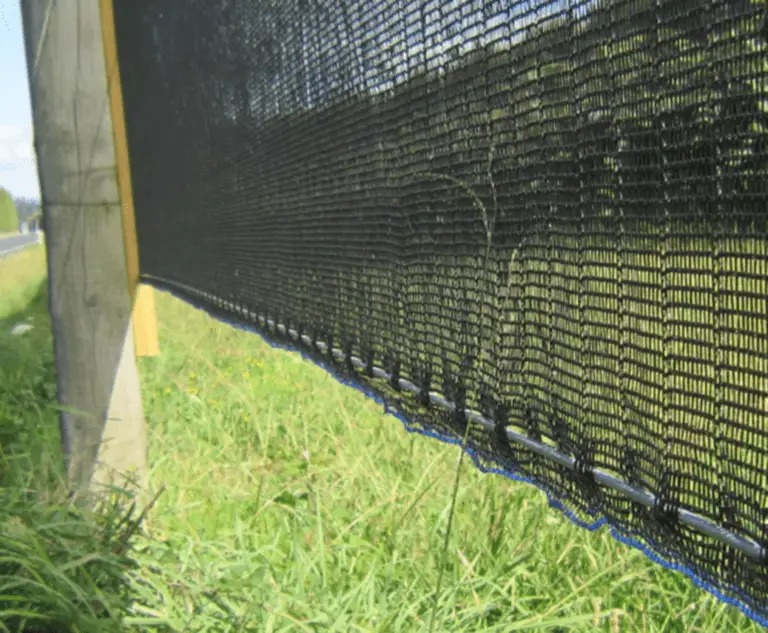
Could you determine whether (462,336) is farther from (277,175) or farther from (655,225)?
(277,175)

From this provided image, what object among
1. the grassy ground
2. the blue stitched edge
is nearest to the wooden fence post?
the grassy ground

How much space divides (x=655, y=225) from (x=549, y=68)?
0.30 metres

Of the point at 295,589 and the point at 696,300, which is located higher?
the point at 696,300

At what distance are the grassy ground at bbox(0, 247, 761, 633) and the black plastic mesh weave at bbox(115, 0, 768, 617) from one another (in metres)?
0.47

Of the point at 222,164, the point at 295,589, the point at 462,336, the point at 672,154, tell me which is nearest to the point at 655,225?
the point at 672,154

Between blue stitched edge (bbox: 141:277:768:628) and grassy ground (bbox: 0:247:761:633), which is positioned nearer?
blue stitched edge (bbox: 141:277:768:628)

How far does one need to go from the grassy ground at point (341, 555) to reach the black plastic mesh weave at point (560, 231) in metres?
0.47

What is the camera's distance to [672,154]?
3.36 feet

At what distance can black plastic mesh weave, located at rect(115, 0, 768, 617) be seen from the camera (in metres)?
0.97

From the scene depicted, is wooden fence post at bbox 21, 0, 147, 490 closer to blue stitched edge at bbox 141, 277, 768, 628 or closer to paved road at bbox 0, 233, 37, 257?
blue stitched edge at bbox 141, 277, 768, 628

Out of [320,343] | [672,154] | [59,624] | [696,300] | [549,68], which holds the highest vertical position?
[549,68]

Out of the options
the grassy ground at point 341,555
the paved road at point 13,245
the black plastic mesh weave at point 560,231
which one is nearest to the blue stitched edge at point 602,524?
the black plastic mesh weave at point 560,231

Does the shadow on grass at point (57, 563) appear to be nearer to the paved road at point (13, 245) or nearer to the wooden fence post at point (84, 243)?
the wooden fence post at point (84, 243)

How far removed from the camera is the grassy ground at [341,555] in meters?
1.86
